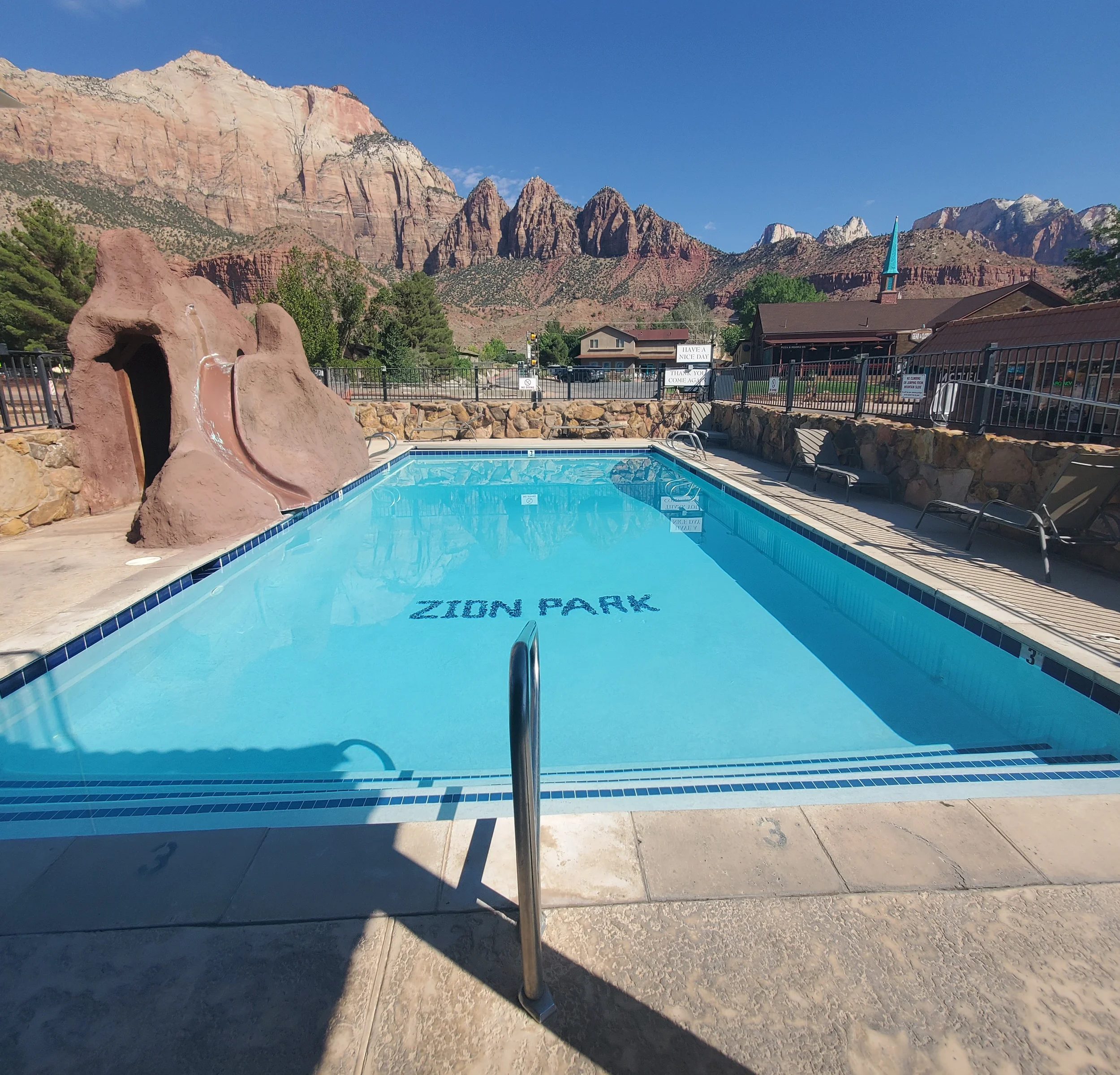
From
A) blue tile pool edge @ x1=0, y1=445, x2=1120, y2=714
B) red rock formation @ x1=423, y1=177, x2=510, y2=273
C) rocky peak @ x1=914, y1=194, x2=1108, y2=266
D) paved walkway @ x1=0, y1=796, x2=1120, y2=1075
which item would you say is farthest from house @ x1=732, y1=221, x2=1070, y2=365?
rocky peak @ x1=914, y1=194, x2=1108, y2=266

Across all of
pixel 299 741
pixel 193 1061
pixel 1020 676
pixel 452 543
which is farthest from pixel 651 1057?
pixel 452 543

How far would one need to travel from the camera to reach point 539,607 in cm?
546

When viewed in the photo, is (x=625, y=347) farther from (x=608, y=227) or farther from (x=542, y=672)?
(x=608, y=227)

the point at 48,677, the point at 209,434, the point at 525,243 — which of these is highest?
the point at 525,243

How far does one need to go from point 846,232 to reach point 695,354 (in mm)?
163370

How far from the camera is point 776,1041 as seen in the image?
1438 mm

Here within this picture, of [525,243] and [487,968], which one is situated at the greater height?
[525,243]

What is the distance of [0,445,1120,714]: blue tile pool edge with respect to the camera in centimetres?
321

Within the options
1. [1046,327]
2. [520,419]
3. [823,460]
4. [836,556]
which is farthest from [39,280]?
[1046,327]

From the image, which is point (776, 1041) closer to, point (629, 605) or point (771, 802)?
point (771, 802)

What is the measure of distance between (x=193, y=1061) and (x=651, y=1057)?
107 cm

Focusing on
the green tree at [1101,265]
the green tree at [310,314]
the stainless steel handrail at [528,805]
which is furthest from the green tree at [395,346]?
the stainless steel handrail at [528,805]

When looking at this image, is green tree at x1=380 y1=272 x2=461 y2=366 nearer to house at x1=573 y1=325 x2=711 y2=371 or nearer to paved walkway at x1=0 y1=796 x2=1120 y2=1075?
house at x1=573 y1=325 x2=711 y2=371

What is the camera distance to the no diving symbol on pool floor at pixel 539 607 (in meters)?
5.32
